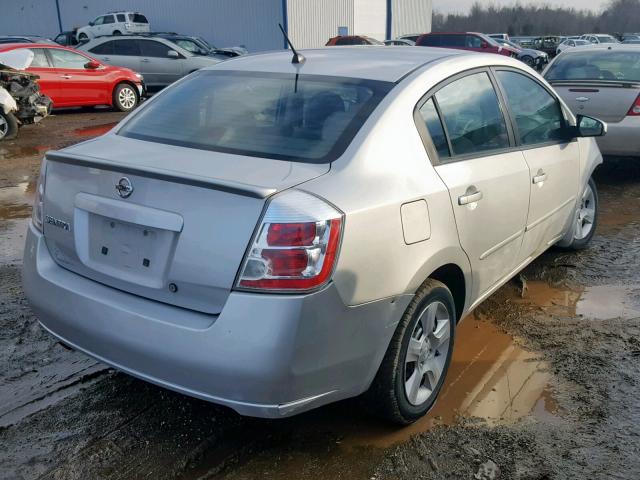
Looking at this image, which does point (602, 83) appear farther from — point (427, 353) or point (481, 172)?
point (427, 353)

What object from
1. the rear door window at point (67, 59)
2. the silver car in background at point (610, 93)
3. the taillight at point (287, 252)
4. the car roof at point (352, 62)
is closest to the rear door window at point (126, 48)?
the rear door window at point (67, 59)

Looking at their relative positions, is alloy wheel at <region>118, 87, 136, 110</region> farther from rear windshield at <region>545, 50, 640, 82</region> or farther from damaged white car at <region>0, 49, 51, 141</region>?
rear windshield at <region>545, 50, 640, 82</region>

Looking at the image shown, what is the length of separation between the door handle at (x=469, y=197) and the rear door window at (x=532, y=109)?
87 cm

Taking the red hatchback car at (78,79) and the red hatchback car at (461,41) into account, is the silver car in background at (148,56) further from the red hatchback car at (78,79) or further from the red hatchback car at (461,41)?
the red hatchback car at (461,41)

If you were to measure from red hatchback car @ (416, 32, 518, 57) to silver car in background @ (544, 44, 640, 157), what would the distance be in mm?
16788

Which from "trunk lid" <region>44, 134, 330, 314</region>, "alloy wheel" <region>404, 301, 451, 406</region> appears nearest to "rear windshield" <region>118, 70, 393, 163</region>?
"trunk lid" <region>44, 134, 330, 314</region>

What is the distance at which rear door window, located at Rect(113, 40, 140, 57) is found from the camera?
1845 cm

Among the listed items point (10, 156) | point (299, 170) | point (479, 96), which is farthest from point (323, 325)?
point (10, 156)

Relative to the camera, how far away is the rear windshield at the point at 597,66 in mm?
8016

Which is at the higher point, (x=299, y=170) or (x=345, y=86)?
(x=345, y=86)

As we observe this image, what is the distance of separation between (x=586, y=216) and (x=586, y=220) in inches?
1.4

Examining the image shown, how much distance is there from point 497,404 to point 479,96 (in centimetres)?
168

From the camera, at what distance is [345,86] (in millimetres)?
3162

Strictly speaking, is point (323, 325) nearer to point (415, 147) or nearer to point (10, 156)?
point (415, 147)
